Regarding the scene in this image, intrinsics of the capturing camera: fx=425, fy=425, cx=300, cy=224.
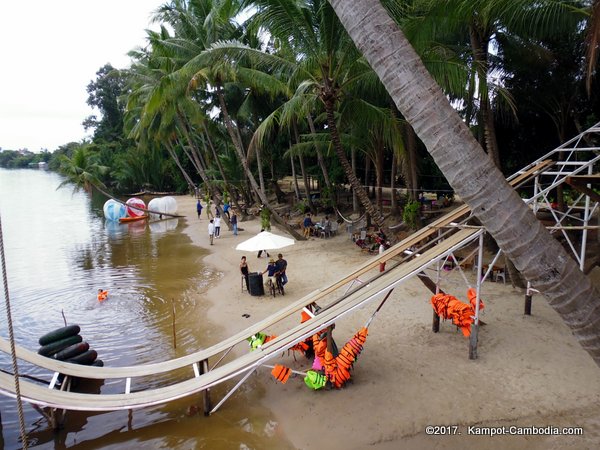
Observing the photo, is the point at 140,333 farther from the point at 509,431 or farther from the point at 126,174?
the point at 126,174

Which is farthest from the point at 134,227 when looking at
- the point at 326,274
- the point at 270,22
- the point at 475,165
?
the point at 475,165

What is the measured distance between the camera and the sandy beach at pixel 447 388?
220 inches

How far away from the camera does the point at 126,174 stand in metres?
49.8

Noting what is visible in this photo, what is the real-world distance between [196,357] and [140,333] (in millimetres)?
3744

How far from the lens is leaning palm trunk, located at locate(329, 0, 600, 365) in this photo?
3.27 metres

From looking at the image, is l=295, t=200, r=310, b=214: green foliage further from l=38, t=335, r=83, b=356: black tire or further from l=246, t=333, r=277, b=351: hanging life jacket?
l=38, t=335, r=83, b=356: black tire

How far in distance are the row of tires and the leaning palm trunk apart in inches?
287

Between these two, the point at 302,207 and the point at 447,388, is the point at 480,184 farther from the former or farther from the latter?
the point at 302,207

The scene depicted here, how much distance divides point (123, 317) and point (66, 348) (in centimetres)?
360

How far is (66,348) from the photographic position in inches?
305

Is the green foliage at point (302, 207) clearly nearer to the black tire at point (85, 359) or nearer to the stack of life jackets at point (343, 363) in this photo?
the black tire at point (85, 359)

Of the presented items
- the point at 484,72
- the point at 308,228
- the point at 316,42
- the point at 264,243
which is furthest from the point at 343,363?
the point at 308,228

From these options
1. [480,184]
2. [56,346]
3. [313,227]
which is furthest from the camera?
[313,227]

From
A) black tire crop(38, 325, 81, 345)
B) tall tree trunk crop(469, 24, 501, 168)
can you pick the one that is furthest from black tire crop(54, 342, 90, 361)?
tall tree trunk crop(469, 24, 501, 168)
